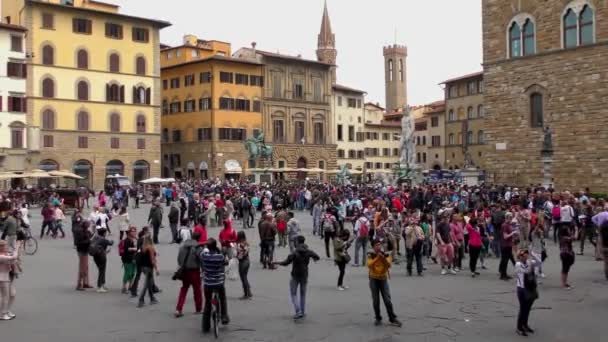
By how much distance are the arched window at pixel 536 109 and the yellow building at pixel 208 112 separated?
3091 centimetres

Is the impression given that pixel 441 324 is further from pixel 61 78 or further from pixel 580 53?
pixel 61 78

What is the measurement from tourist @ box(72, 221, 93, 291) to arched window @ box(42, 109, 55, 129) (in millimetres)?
38001

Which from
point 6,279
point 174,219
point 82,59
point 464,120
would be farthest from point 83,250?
point 464,120

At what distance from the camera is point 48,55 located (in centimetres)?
4775

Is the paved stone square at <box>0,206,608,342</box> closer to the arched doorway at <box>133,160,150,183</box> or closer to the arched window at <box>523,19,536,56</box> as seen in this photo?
the arched window at <box>523,19,536,56</box>

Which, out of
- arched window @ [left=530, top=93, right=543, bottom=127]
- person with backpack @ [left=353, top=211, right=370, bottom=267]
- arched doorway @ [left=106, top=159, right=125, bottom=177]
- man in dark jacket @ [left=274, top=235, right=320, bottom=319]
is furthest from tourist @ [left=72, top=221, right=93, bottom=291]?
arched doorway @ [left=106, top=159, right=125, bottom=177]

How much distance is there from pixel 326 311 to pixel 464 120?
59650mm

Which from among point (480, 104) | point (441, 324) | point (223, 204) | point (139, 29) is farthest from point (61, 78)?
point (441, 324)

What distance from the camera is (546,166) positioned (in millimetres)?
29266

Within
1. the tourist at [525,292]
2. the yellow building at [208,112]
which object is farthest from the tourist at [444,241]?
the yellow building at [208,112]

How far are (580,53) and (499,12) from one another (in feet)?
15.7

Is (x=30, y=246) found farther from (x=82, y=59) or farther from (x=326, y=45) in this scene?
(x=326, y=45)

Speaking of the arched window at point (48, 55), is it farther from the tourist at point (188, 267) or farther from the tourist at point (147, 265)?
the tourist at point (188, 267)

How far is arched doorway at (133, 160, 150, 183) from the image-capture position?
171ft
